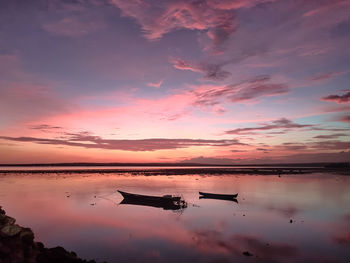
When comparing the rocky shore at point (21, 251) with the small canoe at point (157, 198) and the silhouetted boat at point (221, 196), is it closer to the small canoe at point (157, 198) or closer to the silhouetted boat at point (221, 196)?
the small canoe at point (157, 198)

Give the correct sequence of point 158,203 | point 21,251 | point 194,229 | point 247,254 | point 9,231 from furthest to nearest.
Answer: point 158,203 → point 194,229 → point 247,254 → point 9,231 → point 21,251

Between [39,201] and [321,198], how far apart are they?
143 feet

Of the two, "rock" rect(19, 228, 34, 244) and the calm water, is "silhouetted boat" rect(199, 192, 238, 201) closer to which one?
the calm water

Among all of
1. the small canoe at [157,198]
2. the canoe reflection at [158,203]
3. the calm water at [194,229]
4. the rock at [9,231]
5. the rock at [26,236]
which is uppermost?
the rock at [9,231]

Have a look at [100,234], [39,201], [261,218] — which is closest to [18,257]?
[100,234]

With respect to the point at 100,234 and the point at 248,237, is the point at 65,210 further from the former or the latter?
the point at 248,237

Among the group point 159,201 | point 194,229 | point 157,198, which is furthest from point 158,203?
point 194,229

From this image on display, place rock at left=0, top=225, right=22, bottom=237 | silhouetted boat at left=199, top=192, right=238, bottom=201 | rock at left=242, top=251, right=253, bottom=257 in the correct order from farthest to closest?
silhouetted boat at left=199, top=192, right=238, bottom=201 → rock at left=242, top=251, right=253, bottom=257 → rock at left=0, top=225, right=22, bottom=237

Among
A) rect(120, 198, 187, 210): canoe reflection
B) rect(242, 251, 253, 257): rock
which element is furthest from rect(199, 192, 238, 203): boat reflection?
rect(242, 251, 253, 257): rock

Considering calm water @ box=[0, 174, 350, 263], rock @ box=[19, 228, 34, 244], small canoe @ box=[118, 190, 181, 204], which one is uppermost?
rock @ box=[19, 228, 34, 244]

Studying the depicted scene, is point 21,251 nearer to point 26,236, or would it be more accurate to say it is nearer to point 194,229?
point 26,236

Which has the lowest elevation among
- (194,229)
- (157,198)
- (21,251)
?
(194,229)

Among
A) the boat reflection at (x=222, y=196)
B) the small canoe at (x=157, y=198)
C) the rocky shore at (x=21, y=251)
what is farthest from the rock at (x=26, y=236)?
the boat reflection at (x=222, y=196)

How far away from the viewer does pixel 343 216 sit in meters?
28.9
